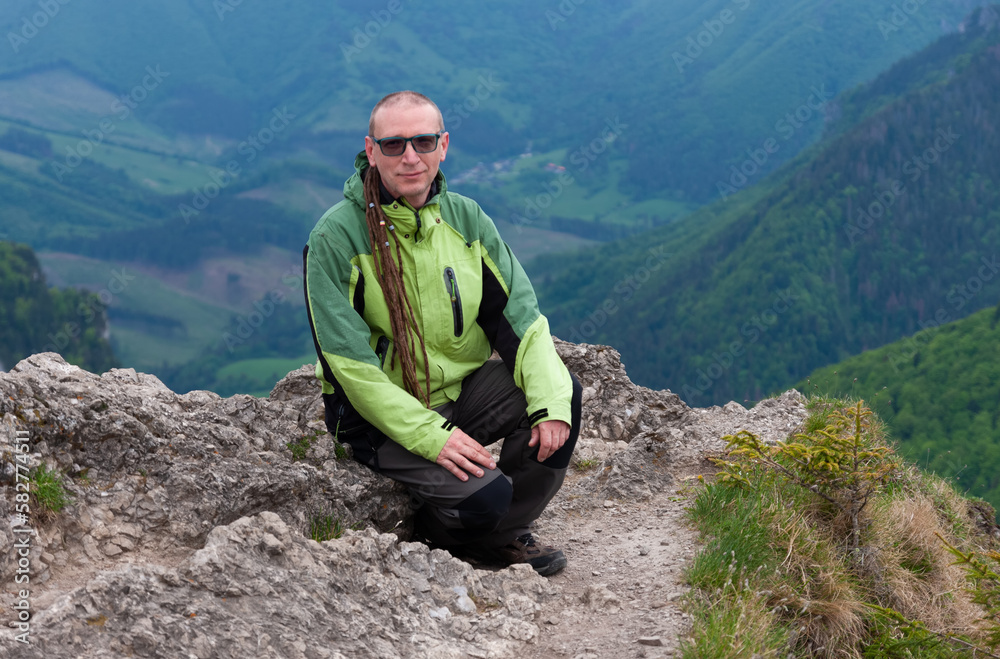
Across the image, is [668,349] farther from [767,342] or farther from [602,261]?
[602,261]

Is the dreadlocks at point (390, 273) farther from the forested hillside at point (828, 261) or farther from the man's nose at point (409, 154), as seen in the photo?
the forested hillside at point (828, 261)

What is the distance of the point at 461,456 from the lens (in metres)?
4.77

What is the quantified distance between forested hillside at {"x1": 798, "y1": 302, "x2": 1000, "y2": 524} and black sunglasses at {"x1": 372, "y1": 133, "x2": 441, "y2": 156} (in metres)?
65.1

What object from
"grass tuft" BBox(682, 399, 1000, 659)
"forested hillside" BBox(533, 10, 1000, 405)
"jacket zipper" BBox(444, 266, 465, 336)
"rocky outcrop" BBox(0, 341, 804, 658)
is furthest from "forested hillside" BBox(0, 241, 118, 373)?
"grass tuft" BBox(682, 399, 1000, 659)

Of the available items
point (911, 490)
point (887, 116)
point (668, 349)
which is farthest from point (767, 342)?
point (911, 490)

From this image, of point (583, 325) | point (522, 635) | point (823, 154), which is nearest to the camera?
point (522, 635)

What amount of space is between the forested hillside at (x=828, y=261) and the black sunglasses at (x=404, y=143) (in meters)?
149

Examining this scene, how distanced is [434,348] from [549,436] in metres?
0.84

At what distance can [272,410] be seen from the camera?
5871mm

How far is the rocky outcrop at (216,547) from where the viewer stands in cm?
378

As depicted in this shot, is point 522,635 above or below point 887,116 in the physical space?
below

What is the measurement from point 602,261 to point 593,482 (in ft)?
617

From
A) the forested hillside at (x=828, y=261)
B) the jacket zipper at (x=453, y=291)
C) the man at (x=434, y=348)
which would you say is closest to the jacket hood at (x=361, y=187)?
the man at (x=434, y=348)

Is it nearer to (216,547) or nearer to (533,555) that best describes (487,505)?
(533,555)
